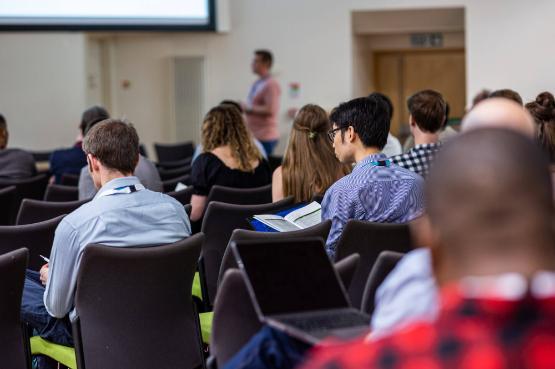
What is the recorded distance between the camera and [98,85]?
38.0 feet

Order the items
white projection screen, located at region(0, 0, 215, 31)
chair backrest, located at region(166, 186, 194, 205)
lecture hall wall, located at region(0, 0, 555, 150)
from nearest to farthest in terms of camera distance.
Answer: chair backrest, located at region(166, 186, 194, 205)
white projection screen, located at region(0, 0, 215, 31)
lecture hall wall, located at region(0, 0, 555, 150)

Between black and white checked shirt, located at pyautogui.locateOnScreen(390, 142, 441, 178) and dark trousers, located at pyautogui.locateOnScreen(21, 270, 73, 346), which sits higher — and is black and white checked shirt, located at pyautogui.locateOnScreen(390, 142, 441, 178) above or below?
above

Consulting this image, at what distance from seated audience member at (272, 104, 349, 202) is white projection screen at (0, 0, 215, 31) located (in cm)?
566

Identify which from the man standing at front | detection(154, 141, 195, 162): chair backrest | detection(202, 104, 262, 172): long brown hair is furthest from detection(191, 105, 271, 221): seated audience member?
the man standing at front

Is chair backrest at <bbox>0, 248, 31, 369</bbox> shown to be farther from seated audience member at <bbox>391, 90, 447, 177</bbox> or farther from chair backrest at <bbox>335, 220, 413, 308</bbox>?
seated audience member at <bbox>391, 90, 447, 177</bbox>

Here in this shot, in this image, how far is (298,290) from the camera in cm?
196

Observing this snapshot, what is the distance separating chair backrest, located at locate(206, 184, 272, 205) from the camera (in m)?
5.16

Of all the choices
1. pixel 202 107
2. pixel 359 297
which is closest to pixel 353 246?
pixel 359 297

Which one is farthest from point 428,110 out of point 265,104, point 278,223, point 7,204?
point 265,104

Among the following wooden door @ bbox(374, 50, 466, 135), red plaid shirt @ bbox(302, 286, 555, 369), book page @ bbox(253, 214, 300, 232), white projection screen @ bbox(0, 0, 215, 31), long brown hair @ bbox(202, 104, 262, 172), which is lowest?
book page @ bbox(253, 214, 300, 232)

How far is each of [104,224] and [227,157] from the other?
8.02 ft

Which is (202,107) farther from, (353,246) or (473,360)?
(473,360)

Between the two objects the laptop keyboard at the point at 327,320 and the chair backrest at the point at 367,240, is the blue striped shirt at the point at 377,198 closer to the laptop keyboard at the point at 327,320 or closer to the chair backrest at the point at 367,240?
the chair backrest at the point at 367,240

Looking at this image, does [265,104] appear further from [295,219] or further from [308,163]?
[295,219]
